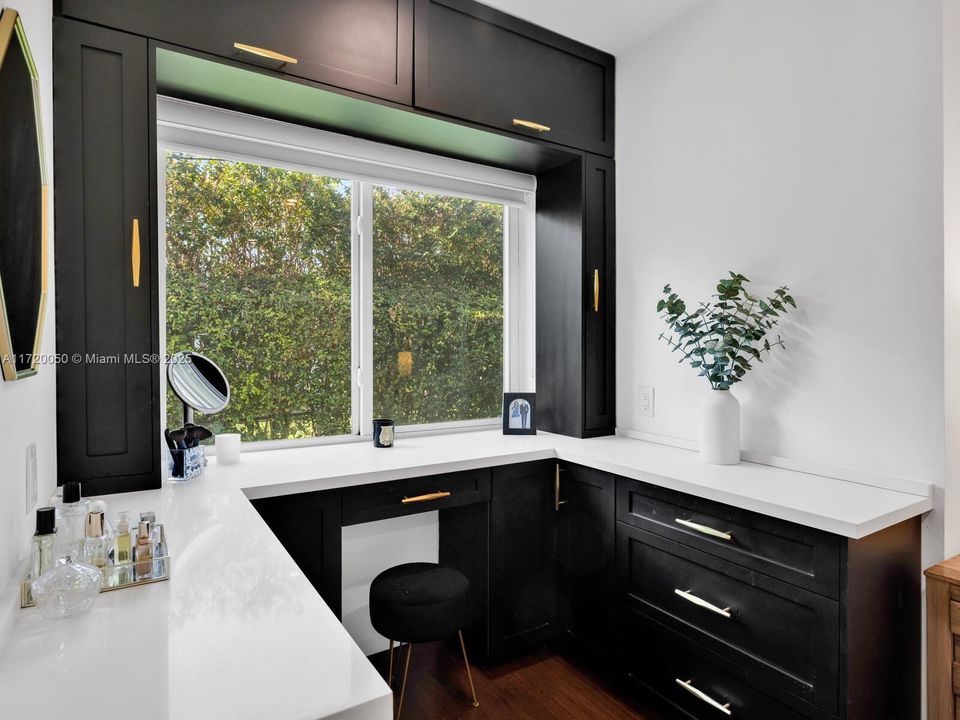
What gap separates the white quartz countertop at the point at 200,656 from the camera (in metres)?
0.69

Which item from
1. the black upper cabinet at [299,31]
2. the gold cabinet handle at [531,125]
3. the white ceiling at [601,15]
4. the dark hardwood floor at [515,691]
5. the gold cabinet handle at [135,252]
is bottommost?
the dark hardwood floor at [515,691]

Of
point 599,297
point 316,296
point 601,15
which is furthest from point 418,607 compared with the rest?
point 601,15

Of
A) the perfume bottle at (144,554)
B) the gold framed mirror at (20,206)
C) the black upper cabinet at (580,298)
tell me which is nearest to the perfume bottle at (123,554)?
the perfume bottle at (144,554)

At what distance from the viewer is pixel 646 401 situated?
247cm

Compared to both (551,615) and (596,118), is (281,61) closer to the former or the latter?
(596,118)

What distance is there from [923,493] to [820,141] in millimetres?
1124

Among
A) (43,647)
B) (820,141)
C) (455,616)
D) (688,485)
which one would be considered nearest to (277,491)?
(455,616)

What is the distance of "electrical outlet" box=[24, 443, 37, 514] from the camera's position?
46.5 inches

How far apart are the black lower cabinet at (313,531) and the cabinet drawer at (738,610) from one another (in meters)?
0.99

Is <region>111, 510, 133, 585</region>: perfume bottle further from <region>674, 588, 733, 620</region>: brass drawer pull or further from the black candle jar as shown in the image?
<region>674, 588, 733, 620</region>: brass drawer pull

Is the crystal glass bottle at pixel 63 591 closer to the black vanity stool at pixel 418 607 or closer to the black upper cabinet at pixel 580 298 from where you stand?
the black vanity stool at pixel 418 607

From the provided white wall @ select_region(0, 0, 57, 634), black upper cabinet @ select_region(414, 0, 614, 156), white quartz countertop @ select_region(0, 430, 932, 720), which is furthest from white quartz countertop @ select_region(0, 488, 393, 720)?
black upper cabinet @ select_region(414, 0, 614, 156)

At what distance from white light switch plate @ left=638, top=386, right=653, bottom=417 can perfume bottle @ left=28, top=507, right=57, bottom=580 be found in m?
2.08

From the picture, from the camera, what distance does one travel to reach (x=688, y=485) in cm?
173
